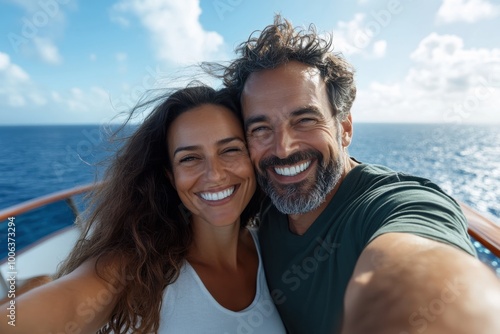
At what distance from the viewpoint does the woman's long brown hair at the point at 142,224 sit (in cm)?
154

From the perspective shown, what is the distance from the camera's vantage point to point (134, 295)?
5.06ft

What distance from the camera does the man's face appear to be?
1794 mm

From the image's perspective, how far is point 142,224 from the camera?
1916 mm

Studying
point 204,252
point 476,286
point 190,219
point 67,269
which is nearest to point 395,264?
point 476,286

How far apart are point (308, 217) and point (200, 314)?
0.80m

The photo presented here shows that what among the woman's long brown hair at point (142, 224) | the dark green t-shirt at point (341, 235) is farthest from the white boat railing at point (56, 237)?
the dark green t-shirt at point (341, 235)

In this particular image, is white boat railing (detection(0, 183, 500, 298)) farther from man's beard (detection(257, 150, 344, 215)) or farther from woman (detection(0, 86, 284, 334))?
man's beard (detection(257, 150, 344, 215))

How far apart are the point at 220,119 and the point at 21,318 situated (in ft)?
4.16

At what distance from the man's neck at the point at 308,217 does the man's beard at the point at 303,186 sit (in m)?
0.04

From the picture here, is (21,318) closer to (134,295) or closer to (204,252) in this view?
(134,295)

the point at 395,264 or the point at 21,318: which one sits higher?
the point at 395,264

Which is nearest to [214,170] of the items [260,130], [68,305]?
[260,130]

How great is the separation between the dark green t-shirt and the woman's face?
43 centimetres

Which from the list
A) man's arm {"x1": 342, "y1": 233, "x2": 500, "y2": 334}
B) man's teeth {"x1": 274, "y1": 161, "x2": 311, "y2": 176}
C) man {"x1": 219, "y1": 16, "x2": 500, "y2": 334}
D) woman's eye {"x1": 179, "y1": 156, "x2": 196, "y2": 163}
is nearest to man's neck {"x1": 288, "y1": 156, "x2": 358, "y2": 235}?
man {"x1": 219, "y1": 16, "x2": 500, "y2": 334}
